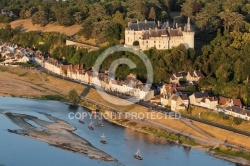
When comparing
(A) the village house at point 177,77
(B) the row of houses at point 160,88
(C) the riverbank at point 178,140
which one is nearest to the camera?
(C) the riverbank at point 178,140

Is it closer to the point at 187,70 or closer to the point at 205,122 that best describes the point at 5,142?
the point at 205,122

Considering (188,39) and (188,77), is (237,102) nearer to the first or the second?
(188,77)

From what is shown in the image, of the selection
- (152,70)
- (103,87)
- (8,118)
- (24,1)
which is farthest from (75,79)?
(24,1)

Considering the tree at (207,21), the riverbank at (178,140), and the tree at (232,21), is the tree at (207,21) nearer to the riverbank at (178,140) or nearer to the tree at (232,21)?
the tree at (232,21)

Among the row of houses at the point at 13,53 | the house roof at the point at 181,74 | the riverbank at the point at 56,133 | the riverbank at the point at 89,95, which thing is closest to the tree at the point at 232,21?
the house roof at the point at 181,74

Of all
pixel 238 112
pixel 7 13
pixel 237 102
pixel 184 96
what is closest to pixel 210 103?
pixel 237 102
